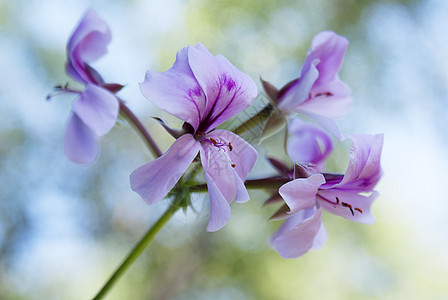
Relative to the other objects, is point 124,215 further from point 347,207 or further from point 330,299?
point 347,207

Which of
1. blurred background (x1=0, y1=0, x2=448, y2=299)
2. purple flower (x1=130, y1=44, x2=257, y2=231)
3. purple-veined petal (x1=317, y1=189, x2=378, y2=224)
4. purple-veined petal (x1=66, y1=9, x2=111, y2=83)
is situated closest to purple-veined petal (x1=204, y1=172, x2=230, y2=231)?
purple flower (x1=130, y1=44, x2=257, y2=231)

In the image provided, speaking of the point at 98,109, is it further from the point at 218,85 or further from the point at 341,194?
the point at 341,194

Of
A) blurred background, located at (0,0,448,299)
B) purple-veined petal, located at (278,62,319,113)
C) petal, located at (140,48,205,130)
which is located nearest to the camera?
petal, located at (140,48,205,130)

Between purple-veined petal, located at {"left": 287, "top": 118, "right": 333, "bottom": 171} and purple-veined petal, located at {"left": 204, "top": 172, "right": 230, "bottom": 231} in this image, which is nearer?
purple-veined petal, located at {"left": 204, "top": 172, "right": 230, "bottom": 231}

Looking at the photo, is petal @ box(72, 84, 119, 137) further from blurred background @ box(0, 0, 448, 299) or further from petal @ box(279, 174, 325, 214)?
blurred background @ box(0, 0, 448, 299)

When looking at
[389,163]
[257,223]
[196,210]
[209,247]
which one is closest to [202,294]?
[209,247]

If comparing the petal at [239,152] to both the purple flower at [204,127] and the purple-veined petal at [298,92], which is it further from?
the purple-veined petal at [298,92]

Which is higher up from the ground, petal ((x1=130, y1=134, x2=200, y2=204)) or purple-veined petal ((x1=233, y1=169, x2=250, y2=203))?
petal ((x1=130, y1=134, x2=200, y2=204))
